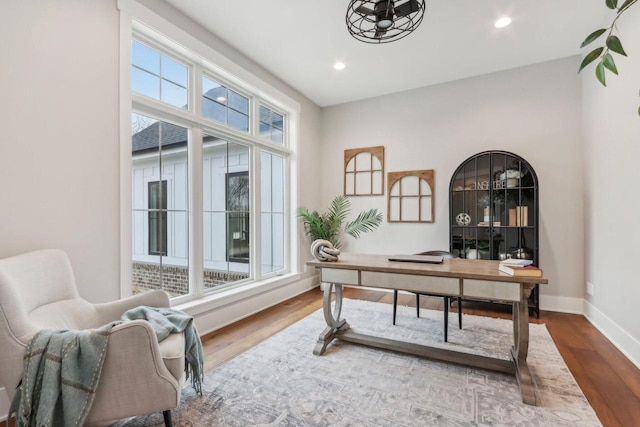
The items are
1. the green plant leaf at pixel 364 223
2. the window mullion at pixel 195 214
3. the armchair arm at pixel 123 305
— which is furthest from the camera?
the green plant leaf at pixel 364 223

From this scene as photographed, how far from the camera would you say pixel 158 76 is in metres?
2.79

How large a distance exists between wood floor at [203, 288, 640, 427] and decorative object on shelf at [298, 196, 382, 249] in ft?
3.04

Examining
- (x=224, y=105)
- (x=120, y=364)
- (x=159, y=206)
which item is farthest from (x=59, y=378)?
(x=224, y=105)

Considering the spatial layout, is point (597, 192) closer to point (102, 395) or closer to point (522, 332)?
point (522, 332)

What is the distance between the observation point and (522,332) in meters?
1.98

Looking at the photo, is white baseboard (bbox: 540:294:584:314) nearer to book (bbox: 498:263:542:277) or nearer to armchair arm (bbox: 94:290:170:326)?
book (bbox: 498:263:542:277)

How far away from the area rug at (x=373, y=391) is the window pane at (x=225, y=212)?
1.12 metres

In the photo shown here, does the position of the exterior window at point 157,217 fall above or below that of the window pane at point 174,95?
below

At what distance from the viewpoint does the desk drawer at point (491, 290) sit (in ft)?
6.29

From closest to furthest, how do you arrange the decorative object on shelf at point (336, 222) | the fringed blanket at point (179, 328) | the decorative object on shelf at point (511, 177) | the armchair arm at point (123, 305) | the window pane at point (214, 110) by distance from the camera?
the fringed blanket at point (179, 328), the armchair arm at point (123, 305), the window pane at point (214, 110), the decorative object on shelf at point (511, 177), the decorative object on shelf at point (336, 222)

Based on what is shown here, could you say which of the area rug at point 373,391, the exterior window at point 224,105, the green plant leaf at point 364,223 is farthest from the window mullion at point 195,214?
the green plant leaf at point 364,223

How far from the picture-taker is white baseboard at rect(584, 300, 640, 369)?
7.76 ft

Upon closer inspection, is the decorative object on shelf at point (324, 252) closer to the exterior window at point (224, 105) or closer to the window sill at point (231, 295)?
the window sill at point (231, 295)

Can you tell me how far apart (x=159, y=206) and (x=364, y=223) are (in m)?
2.87
